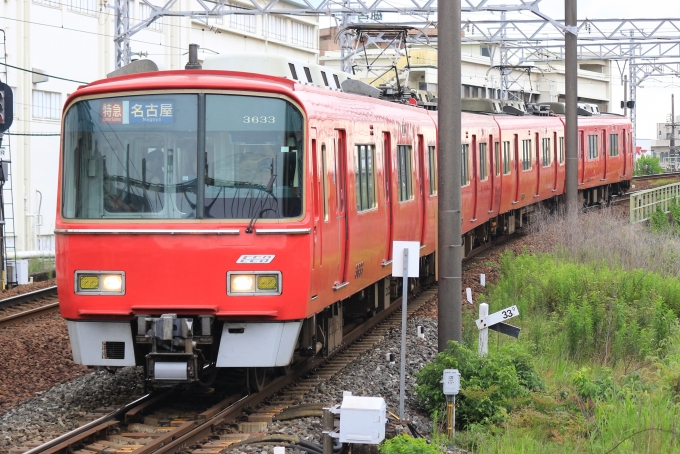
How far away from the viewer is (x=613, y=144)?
33.8 m

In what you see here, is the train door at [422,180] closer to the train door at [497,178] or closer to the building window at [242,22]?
the train door at [497,178]

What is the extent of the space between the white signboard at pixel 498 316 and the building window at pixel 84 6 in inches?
1013

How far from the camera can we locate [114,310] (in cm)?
862

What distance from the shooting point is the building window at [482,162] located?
2041 cm

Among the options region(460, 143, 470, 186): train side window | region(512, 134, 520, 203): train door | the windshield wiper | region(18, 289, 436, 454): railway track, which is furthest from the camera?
region(512, 134, 520, 203): train door

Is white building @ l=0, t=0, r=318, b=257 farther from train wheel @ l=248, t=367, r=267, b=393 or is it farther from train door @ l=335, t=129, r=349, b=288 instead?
train wheel @ l=248, t=367, r=267, b=393

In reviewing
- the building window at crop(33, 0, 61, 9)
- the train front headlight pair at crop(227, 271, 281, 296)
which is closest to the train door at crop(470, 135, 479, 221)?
the train front headlight pair at crop(227, 271, 281, 296)

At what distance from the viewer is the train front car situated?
28.0 ft

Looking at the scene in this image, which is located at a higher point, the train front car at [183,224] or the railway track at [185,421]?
the train front car at [183,224]

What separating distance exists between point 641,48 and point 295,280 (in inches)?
1374

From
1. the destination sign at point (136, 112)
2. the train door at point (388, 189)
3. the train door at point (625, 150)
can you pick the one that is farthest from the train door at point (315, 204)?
the train door at point (625, 150)

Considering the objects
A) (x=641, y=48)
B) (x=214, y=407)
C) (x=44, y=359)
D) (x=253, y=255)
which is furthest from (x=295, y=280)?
(x=641, y=48)

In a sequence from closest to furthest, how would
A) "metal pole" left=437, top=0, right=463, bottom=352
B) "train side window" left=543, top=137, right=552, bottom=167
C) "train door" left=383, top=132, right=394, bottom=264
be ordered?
"metal pole" left=437, top=0, right=463, bottom=352
"train door" left=383, top=132, right=394, bottom=264
"train side window" left=543, top=137, right=552, bottom=167

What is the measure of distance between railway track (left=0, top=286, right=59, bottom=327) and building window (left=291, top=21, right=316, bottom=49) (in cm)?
3859
